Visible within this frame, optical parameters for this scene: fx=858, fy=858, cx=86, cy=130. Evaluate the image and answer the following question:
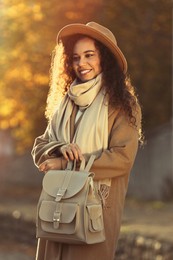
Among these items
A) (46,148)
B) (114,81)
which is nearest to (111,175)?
(46,148)

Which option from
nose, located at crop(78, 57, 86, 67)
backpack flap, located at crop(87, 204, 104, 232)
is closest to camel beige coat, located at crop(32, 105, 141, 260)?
backpack flap, located at crop(87, 204, 104, 232)

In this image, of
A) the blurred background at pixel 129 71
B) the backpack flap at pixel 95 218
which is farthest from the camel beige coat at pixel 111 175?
the blurred background at pixel 129 71

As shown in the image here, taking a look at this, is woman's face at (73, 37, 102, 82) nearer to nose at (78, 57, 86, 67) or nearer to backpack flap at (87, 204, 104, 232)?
nose at (78, 57, 86, 67)

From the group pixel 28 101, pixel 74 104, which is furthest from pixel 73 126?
pixel 28 101

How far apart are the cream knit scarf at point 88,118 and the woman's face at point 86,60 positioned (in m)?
0.05

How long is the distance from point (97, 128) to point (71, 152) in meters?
0.22

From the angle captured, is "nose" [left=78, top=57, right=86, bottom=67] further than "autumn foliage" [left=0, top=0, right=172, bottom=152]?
No

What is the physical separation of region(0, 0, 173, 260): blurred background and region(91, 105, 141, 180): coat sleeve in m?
7.94

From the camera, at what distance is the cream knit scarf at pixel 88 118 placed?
4.69m

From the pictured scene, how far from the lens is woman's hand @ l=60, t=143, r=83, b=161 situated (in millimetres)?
4586

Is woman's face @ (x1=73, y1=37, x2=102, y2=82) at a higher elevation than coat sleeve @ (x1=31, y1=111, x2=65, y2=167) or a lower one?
higher

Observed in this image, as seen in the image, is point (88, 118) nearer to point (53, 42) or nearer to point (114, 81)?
point (114, 81)

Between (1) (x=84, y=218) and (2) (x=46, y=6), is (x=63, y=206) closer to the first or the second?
(1) (x=84, y=218)

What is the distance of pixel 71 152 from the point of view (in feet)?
15.1
